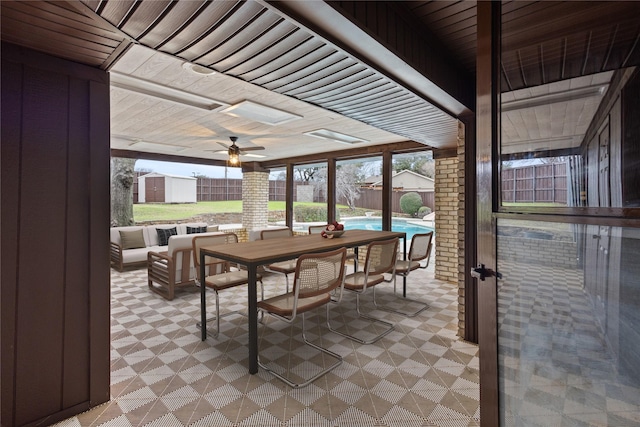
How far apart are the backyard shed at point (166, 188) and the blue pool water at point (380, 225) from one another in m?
5.49

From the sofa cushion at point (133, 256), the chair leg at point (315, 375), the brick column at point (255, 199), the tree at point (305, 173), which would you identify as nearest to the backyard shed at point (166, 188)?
the brick column at point (255, 199)

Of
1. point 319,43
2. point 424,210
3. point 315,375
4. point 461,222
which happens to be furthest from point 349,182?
point 319,43

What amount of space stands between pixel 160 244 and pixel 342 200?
392cm

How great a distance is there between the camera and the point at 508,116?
1.06m

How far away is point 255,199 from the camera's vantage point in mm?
8133

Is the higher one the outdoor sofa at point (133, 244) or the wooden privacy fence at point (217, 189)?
the wooden privacy fence at point (217, 189)

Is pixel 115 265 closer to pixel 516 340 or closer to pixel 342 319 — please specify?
pixel 342 319

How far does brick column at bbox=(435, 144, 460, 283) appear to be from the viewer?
4.94 metres

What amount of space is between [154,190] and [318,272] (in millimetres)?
8175

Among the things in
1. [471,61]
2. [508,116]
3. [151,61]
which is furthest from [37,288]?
[471,61]

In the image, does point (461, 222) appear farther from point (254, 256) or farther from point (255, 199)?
point (255, 199)

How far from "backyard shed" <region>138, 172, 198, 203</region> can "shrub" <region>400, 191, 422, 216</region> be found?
21.5 feet

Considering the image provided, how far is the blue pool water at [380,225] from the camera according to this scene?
5.98 m

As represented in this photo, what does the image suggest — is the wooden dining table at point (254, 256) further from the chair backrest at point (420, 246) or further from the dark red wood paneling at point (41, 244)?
the dark red wood paneling at point (41, 244)
